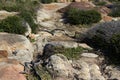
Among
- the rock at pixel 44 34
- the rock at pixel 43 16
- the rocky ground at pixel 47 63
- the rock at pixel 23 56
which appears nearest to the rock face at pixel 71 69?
the rocky ground at pixel 47 63

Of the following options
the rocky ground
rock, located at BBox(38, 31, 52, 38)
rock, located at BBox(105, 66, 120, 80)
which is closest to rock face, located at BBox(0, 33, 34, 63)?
the rocky ground

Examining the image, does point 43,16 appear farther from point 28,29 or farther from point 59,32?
point 28,29

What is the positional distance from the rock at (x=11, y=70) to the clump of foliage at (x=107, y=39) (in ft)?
9.80

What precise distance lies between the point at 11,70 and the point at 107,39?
3.62m

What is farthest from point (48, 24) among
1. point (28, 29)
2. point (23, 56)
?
point (23, 56)

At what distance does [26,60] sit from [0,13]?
692 centimetres

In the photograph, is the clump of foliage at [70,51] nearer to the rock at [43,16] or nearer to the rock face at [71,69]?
the rock face at [71,69]

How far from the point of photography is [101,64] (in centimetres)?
1028

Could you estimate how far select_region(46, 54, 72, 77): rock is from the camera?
922 centimetres

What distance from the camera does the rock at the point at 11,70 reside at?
29.5 ft

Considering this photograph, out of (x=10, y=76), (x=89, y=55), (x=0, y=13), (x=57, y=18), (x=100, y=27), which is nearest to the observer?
(x=10, y=76)

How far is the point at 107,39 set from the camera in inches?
436

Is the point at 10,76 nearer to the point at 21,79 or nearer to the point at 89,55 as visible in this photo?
the point at 21,79

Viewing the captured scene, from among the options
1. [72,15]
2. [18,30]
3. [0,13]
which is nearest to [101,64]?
[18,30]
